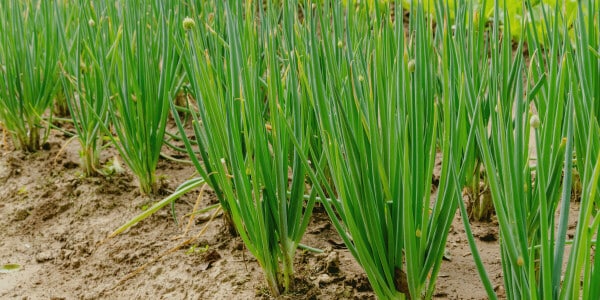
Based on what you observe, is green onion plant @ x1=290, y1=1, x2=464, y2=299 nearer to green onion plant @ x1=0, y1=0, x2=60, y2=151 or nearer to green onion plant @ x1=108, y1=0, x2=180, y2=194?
green onion plant @ x1=108, y1=0, x2=180, y2=194

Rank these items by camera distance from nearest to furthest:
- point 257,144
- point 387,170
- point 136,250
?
point 387,170, point 257,144, point 136,250

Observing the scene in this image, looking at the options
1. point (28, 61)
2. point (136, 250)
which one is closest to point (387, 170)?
point (136, 250)

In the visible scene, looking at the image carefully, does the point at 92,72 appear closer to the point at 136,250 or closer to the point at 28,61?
the point at 28,61

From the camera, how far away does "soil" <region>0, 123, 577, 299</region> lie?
1479 millimetres

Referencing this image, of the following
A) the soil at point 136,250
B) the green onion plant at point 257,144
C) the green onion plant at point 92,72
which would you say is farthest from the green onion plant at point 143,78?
the green onion plant at point 257,144

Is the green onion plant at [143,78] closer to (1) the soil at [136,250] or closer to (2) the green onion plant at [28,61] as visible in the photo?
(1) the soil at [136,250]

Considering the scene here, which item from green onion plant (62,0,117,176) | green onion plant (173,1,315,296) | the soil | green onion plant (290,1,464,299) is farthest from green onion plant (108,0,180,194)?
green onion plant (290,1,464,299)

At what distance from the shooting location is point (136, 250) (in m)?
1.78

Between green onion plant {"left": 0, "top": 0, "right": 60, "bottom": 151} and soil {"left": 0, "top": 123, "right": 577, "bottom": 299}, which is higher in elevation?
green onion plant {"left": 0, "top": 0, "right": 60, "bottom": 151}

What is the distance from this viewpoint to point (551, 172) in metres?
1.00

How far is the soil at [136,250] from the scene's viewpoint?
4.85ft

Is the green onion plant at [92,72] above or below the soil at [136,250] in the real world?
above

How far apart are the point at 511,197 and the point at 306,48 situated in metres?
0.58

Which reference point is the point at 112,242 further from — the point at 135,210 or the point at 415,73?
the point at 415,73
